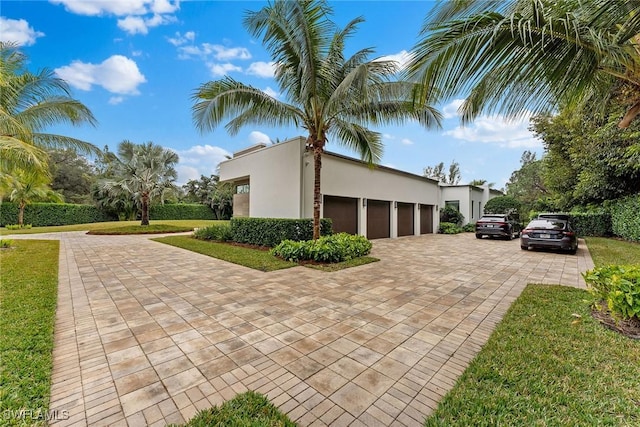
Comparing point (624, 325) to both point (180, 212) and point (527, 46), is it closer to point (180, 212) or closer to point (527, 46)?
point (527, 46)

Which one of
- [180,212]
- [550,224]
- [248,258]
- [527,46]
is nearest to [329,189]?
[248,258]

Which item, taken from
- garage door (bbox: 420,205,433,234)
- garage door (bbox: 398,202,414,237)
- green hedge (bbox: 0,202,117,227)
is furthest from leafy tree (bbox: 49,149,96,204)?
garage door (bbox: 420,205,433,234)

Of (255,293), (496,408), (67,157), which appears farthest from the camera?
(67,157)

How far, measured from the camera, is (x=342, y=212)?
497 inches

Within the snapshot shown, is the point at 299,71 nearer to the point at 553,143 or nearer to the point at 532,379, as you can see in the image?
the point at 532,379

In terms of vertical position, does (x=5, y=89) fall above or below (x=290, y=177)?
above

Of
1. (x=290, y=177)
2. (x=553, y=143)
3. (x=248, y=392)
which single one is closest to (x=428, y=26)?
(x=248, y=392)

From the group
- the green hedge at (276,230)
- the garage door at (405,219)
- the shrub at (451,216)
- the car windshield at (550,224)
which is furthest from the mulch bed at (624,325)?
the shrub at (451,216)

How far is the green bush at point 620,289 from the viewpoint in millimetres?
3154

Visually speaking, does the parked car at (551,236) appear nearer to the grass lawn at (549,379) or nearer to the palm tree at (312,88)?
the palm tree at (312,88)

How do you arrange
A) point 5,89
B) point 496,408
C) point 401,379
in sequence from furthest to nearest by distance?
point 5,89
point 401,379
point 496,408

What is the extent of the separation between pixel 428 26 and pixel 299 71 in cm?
560

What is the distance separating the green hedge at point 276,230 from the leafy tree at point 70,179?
96.6 ft

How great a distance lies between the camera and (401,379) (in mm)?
2535
